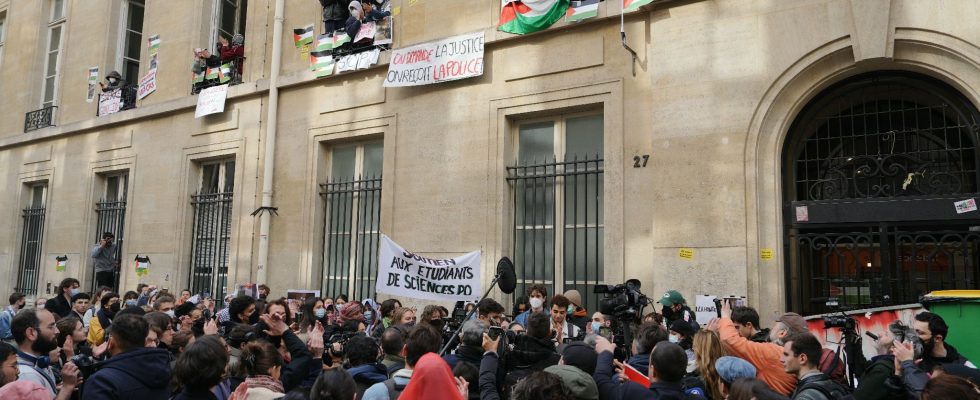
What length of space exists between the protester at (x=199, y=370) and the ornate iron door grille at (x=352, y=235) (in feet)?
28.0

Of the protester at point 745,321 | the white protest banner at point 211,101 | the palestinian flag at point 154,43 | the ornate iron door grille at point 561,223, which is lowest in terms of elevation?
the protester at point 745,321

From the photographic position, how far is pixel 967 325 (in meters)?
5.97

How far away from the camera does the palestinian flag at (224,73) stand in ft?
47.6

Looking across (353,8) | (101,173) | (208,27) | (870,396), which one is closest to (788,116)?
(870,396)

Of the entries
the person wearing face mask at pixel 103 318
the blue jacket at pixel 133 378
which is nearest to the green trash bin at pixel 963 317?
the blue jacket at pixel 133 378

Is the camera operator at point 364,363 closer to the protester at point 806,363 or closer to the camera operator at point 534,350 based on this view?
the camera operator at point 534,350

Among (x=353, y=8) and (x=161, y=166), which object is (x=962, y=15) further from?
(x=161, y=166)

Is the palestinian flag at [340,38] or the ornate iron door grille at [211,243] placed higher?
the palestinian flag at [340,38]

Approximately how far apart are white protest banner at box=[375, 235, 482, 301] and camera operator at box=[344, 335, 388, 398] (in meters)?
4.25

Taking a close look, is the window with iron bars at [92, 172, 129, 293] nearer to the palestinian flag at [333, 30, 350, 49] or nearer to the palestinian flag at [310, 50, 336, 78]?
the palestinian flag at [310, 50, 336, 78]

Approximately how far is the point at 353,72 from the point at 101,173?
8305 millimetres

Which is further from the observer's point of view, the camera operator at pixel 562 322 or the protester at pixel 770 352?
the camera operator at pixel 562 322

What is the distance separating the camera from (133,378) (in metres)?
3.64

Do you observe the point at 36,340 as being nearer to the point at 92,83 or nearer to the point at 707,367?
the point at 707,367
